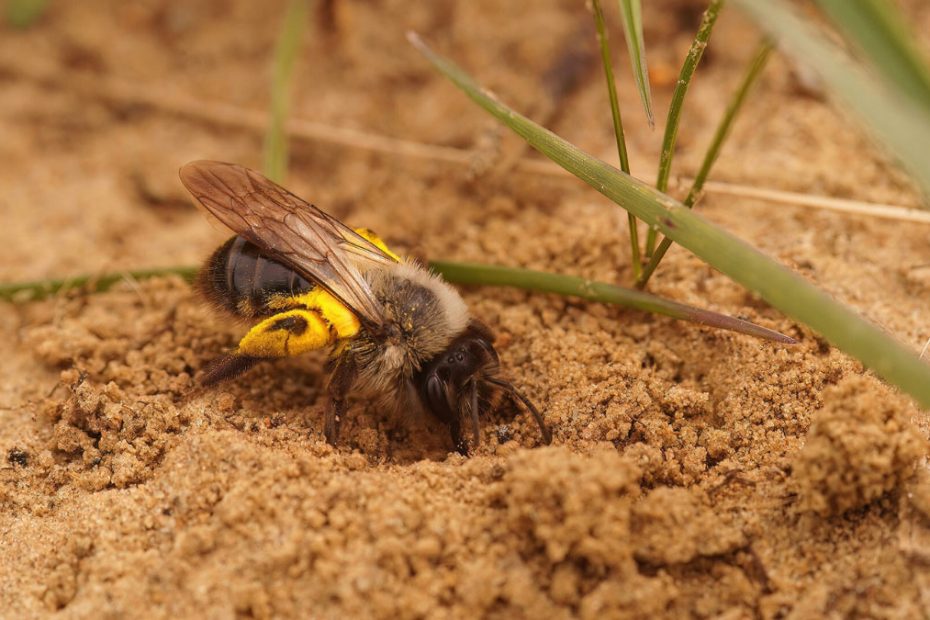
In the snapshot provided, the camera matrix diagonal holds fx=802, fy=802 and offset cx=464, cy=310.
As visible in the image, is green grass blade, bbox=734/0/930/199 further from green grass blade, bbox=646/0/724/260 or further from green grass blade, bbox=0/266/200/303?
green grass blade, bbox=0/266/200/303

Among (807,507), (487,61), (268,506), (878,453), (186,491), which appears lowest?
(186,491)

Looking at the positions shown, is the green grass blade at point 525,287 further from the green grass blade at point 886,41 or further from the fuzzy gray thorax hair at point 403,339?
the green grass blade at point 886,41

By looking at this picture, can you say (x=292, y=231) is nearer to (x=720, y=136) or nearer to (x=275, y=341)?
(x=275, y=341)

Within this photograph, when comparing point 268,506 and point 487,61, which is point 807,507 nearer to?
point 268,506

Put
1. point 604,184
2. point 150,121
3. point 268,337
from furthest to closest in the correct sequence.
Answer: point 150,121 < point 268,337 < point 604,184

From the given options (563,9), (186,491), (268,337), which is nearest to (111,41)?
(563,9)

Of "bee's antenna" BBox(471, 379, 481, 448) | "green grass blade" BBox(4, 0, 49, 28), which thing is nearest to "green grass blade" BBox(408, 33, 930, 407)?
"bee's antenna" BBox(471, 379, 481, 448)
